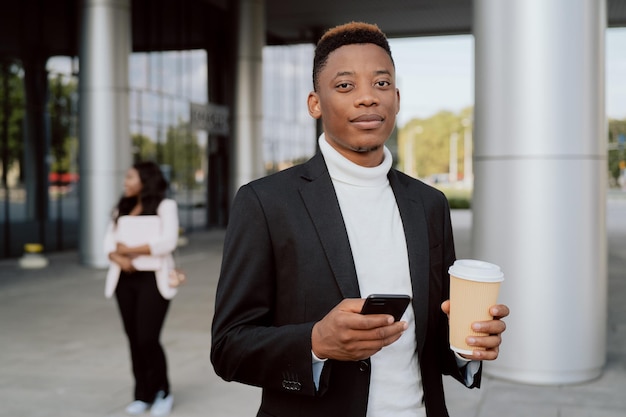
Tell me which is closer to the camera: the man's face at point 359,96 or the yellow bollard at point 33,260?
the man's face at point 359,96

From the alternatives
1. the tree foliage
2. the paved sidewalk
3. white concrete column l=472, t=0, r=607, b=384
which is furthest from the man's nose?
the tree foliage

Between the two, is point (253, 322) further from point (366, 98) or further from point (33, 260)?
point (33, 260)

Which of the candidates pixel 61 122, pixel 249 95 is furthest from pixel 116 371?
pixel 249 95

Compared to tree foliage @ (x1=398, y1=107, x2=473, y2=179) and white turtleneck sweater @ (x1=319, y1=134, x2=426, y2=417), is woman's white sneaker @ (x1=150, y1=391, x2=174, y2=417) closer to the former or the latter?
white turtleneck sweater @ (x1=319, y1=134, x2=426, y2=417)

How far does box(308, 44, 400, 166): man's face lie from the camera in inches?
72.4

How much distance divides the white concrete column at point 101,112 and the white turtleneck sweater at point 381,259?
46.5 feet

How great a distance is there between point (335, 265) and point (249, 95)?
883 inches

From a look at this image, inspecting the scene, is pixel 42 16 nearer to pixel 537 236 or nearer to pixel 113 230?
pixel 113 230

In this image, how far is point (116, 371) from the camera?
7031 mm

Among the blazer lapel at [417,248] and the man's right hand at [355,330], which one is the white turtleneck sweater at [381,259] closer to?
the blazer lapel at [417,248]

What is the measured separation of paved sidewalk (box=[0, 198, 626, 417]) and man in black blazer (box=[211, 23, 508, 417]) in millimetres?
4110

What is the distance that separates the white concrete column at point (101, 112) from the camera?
607 inches

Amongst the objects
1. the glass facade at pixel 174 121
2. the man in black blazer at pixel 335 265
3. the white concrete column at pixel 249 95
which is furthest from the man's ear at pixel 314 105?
the white concrete column at pixel 249 95

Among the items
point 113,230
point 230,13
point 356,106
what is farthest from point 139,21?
point 356,106
